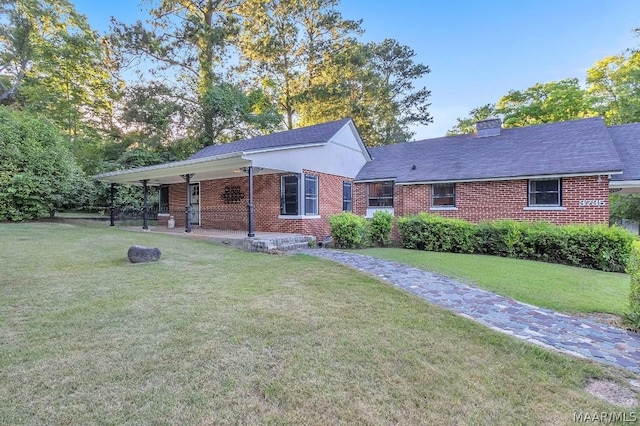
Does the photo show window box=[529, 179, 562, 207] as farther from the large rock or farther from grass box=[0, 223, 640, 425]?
the large rock

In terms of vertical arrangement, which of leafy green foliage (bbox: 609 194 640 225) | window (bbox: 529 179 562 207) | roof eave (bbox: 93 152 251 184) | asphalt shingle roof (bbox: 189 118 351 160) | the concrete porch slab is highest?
asphalt shingle roof (bbox: 189 118 351 160)

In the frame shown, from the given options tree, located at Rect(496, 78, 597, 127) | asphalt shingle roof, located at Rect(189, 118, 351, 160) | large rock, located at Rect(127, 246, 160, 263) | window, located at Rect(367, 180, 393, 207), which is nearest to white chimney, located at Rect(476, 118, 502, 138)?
window, located at Rect(367, 180, 393, 207)

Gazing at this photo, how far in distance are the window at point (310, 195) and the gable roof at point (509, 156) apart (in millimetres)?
3526

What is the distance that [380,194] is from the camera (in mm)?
15391

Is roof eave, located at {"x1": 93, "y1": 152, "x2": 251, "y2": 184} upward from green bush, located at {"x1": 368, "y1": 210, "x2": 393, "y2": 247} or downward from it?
upward

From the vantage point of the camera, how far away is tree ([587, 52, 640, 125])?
64.9 feet

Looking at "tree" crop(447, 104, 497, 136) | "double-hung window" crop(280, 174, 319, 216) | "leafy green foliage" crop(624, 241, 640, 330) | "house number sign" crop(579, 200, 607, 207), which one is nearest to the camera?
"leafy green foliage" crop(624, 241, 640, 330)

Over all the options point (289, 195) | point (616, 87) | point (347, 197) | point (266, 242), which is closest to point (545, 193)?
point (347, 197)

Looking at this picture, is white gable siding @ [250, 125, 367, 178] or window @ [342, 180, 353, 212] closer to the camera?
white gable siding @ [250, 125, 367, 178]

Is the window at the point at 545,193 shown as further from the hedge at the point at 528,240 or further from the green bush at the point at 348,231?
the green bush at the point at 348,231

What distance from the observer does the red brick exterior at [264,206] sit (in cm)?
1259

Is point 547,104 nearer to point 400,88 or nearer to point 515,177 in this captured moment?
point 400,88

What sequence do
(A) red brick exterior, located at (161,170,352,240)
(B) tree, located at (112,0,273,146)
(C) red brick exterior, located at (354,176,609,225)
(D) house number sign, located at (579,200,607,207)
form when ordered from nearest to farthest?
(D) house number sign, located at (579,200,607,207) < (C) red brick exterior, located at (354,176,609,225) < (A) red brick exterior, located at (161,170,352,240) < (B) tree, located at (112,0,273,146)

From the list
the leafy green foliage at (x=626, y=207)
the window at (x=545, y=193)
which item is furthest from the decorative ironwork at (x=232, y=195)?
the leafy green foliage at (x=626, y=207)
